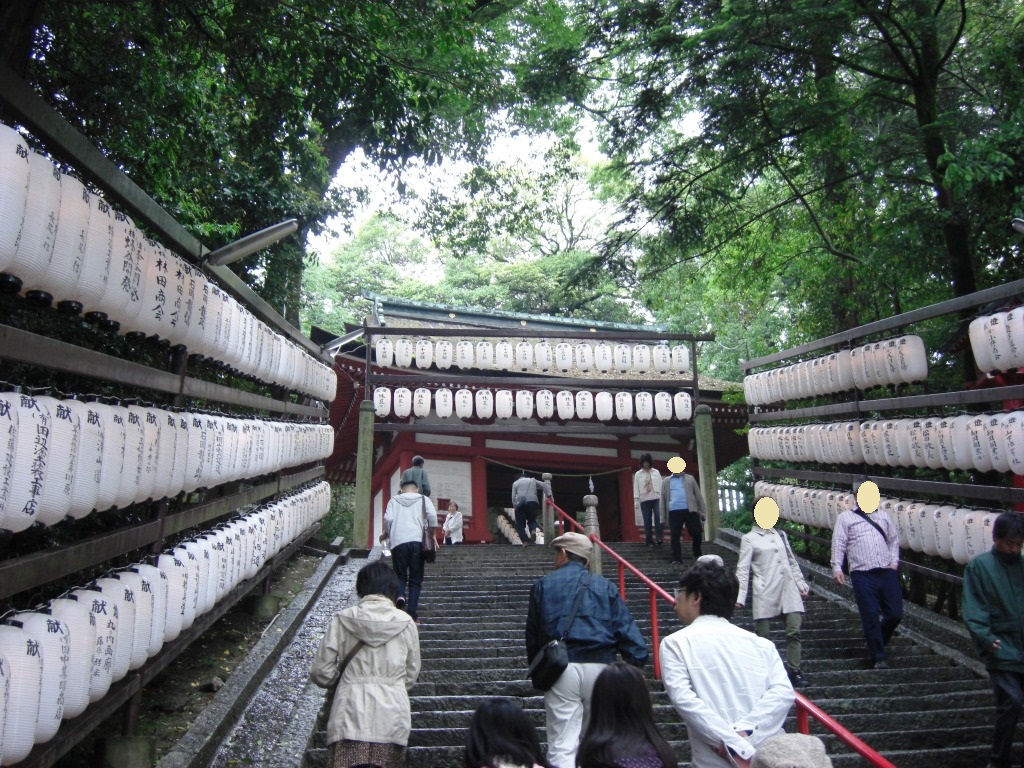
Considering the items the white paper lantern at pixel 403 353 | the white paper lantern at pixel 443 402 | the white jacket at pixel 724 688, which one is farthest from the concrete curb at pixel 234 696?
the white paper lantern at pixel 403 353

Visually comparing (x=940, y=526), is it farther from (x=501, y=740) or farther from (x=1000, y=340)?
(x=501, y=740)

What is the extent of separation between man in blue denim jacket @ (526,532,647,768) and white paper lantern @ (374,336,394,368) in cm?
1155

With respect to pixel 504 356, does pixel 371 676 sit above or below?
below

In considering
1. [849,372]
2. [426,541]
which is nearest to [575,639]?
[426,541]

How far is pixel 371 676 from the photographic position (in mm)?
4066

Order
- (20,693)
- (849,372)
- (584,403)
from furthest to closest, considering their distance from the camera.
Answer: (584,403) → (849,372) → (20,693)

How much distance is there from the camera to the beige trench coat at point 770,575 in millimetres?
6895

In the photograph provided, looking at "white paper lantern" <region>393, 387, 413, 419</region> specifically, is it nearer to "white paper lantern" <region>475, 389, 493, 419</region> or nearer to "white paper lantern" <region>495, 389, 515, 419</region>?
"white paper lantern" <region>475, 389, 493, 419</region>

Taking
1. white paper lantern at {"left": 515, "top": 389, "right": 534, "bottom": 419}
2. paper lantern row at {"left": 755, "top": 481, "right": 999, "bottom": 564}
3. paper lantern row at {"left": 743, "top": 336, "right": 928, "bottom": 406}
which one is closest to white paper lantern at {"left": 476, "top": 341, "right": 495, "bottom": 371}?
white paper lantern at {"left": 515, "top": 389, "right": 534, "bottom": 419}

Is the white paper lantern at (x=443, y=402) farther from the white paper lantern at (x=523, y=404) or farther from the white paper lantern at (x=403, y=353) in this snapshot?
the white paper lantern at (x=523, y=404)

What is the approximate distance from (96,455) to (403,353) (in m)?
11.5

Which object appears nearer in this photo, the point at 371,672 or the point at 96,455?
the point at 371,672

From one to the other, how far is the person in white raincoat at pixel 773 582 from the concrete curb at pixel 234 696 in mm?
4060

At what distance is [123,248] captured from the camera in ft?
16.2
